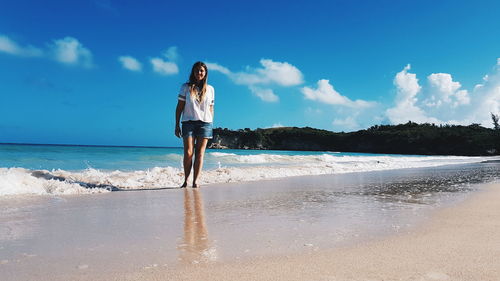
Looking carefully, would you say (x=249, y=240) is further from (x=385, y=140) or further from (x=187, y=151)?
(x=385, y=140)

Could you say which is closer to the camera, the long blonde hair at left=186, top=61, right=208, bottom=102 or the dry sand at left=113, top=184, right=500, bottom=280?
the dry sand at left=113, top=184, right=500, bottom=280

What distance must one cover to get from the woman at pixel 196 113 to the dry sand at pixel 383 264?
3.59m

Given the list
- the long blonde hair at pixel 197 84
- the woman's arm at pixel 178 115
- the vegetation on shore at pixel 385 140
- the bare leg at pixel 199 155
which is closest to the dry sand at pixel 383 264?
the bare leg at pixel 199 155

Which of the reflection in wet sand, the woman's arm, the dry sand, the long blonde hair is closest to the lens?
the dry sand

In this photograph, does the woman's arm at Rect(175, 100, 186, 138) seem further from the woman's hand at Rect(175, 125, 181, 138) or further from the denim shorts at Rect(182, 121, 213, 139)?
the denim shorts at Rect(182, 121, 213, 139)

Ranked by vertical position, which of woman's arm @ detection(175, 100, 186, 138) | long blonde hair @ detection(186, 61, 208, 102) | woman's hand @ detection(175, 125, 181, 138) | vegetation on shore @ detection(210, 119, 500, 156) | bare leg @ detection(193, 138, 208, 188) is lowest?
bare leg @ detection(193, 138, 208, 188)

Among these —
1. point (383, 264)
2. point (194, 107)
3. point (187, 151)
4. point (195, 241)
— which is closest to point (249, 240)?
point (195, 241)

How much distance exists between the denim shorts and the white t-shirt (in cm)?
7

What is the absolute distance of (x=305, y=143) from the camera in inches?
3600

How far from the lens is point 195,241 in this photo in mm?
2016

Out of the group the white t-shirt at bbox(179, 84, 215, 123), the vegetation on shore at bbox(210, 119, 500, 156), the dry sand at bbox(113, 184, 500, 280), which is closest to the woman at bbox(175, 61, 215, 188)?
the white t-shirt at bbox(179, 84, 215, 123)

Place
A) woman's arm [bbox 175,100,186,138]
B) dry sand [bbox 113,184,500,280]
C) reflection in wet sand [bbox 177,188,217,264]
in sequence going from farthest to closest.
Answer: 1. woman's arm [bbox 175,100,186,138]
2. reflection in wet sand [bbox 177,188,217,264]
3. dry sand [bbox 113,184,500,280]

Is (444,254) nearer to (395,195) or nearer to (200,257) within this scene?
(200,257)

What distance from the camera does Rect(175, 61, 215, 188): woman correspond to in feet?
17.0
